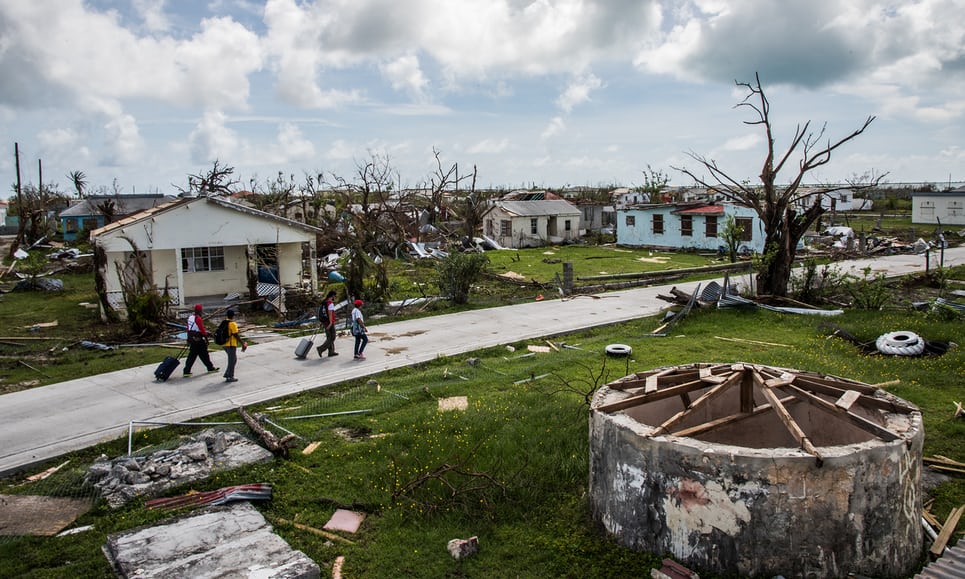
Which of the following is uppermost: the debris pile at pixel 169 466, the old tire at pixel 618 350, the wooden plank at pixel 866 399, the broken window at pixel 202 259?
the broken window at pixel 202 259

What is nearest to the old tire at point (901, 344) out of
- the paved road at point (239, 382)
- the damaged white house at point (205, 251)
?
the paved road at point (239, 382)

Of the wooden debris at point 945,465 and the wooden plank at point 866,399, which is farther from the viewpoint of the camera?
the wooden debris at point 945,465

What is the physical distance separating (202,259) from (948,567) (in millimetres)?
23016

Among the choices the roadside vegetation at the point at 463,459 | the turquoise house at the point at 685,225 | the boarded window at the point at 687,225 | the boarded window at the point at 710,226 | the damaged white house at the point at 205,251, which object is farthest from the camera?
the boarded window at the point at 687,225

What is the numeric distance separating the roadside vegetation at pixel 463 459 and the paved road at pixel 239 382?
60 cm

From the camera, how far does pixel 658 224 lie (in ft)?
130

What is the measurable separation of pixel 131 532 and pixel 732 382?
22.4ft

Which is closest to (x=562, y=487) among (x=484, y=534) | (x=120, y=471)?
(x=484, y=534)

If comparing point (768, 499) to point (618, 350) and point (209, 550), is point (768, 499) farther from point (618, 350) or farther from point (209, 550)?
point (618, 350)

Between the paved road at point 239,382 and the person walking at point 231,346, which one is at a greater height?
the person walking at point 231,346

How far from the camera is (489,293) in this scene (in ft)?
77.8

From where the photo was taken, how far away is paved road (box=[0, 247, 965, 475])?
10383mm

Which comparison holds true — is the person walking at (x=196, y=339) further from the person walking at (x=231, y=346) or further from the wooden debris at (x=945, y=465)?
the wooden debris at (x=945, y=465)

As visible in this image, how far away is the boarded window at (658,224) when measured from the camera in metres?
39.3
